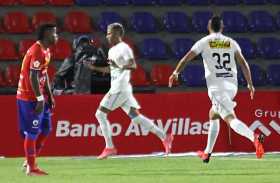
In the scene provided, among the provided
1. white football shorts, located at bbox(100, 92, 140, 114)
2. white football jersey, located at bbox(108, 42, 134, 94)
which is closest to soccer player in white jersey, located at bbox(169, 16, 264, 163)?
white football jersey, located at bbox(108, 42, 134, 94)

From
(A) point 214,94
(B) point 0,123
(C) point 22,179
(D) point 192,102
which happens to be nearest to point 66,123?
(B) point 0,123

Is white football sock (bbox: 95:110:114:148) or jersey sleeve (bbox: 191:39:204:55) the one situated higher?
jersey sleeve (bbox: 191:39:204:55)

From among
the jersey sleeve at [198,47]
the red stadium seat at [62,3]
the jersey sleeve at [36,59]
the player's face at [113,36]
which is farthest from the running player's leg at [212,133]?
the red stadium seat at [62,3]

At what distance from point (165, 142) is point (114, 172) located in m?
3.02

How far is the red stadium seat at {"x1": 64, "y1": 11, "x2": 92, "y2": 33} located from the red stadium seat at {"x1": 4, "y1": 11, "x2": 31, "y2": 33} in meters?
1.00

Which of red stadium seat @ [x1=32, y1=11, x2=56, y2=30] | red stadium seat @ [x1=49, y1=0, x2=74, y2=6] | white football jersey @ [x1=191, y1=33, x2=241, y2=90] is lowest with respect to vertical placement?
white football jersey @ [x1=191, y1=33, x2=241, y2=90]

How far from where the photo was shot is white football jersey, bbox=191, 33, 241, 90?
12.4m

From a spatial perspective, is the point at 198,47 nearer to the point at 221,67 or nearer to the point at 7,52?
the point at 221,67

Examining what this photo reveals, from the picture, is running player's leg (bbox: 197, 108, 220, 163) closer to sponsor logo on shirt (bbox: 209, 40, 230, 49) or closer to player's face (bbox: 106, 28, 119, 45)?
sponsor logo on shirt (bbox: 209, 40, 230, 49)

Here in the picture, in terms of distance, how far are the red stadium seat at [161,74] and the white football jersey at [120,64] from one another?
21.9ft

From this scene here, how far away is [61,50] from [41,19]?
3.28ft

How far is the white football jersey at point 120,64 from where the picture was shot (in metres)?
13.7

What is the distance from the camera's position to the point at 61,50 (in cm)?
2100

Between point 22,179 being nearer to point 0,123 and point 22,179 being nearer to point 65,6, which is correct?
point 0,123
